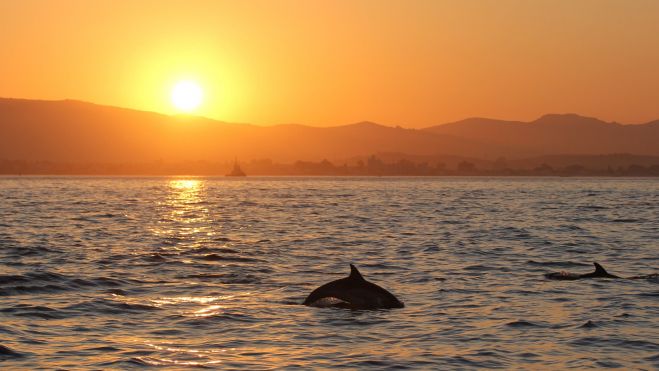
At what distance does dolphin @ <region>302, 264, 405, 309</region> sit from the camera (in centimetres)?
2070

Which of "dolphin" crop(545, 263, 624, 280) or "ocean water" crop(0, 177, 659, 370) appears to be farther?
"dolphin" crop(545, 263, 624, 280)

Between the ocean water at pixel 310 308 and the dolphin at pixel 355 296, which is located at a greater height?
the dolphin at pixel 355 296


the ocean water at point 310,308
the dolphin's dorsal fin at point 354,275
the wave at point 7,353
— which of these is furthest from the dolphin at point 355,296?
the wave at point 7,353

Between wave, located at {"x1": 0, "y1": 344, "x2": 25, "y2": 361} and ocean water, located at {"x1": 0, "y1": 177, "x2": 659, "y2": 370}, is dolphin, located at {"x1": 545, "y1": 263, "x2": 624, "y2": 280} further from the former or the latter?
wave, located at {"x1": 0, "y1": 344, "x2": 25, "y2": 361}

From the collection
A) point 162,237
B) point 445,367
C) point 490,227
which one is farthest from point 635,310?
point 490,227

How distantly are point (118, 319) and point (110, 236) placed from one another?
82.2 feet

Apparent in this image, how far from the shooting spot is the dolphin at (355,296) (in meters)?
20.7

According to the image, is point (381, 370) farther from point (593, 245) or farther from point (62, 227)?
point (62, 227)

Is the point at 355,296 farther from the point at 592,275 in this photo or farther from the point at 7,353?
the point at 592,275

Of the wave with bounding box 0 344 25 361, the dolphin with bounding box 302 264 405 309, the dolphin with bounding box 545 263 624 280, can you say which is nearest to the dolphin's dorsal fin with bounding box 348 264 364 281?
the dolphin with bounding box 302 264 405 309

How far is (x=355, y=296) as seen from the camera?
68.0 feet

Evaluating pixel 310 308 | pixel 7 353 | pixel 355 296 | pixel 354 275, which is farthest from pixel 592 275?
pixel 7 353

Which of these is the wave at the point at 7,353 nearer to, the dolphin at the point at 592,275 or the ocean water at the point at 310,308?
the ocean water at the point at 310,308

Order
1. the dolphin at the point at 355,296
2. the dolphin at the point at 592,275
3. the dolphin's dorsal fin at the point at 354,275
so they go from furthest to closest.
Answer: the dolphin at the point at 592,275 < the dolphin at the point at 355,296 < the dolphin's dorsal fin at the point at 354,275
